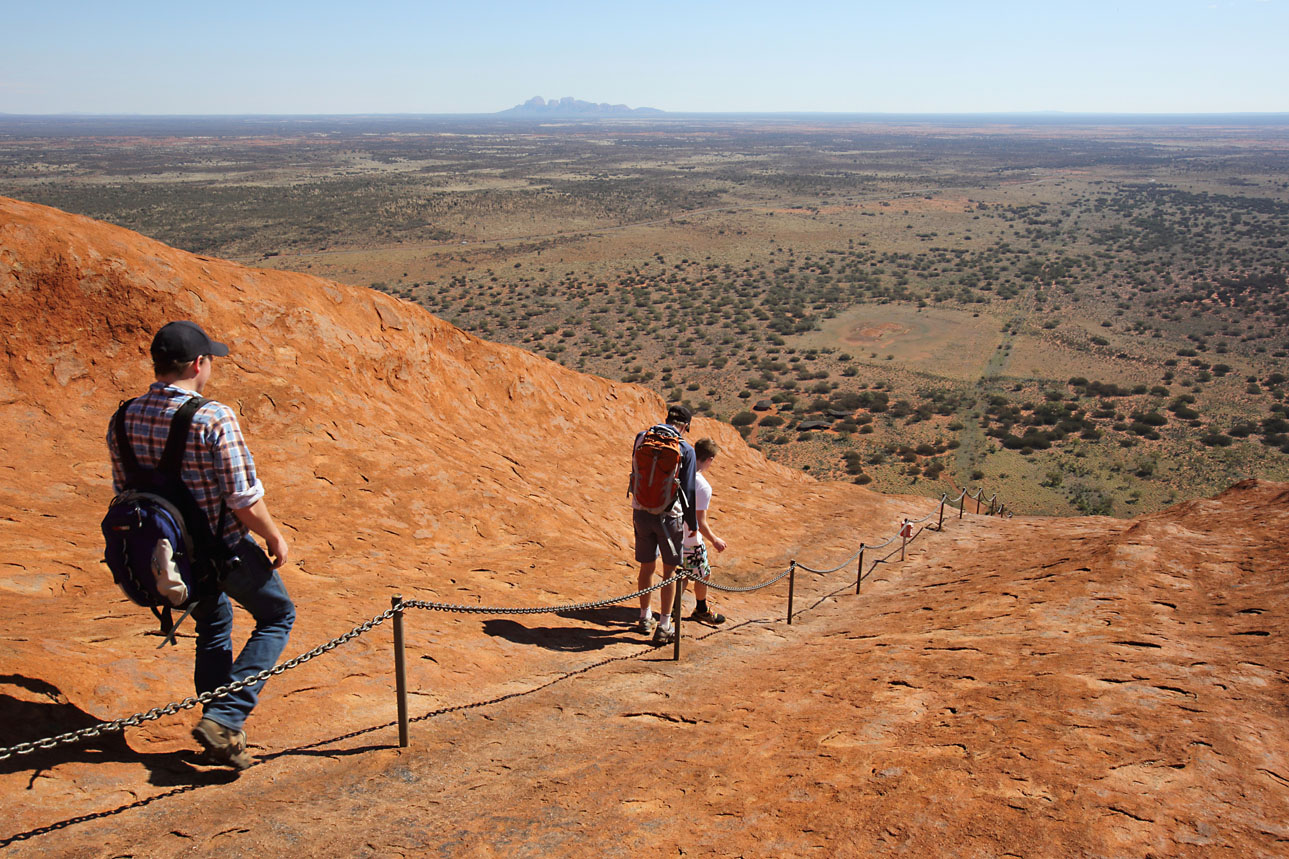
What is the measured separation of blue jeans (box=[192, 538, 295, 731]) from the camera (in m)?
3.70

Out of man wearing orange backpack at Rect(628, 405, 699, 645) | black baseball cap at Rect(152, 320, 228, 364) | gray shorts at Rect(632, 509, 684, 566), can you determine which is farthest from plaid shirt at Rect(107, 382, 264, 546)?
gray shorts at Rect(632, 509, 684, 566)

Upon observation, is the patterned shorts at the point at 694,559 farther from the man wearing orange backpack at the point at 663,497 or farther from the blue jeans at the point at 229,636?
the blue jeans at the point at 229,636

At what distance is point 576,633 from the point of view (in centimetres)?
692

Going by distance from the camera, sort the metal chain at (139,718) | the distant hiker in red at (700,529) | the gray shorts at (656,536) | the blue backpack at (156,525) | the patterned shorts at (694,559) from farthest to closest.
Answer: the patterned shorts at (694,559), the distant hiker in red at (700,529), the gray shorts at (656,536), the blue backpack at (156,525), the metal chain at (139,718)

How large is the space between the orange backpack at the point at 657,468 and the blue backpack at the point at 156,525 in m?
3.33

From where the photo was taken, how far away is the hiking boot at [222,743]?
3.64m

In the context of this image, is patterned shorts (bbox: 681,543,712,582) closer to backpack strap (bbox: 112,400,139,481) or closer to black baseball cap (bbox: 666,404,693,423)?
black baseball cap (bbox: 666,404,693,423)

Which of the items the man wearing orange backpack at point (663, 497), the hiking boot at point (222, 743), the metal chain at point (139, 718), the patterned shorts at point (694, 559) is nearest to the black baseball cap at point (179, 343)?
the metal chain at point (139, 718)

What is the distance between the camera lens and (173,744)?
13.2 ft

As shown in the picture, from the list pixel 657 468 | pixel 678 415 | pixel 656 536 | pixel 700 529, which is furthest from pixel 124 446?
pixel 700 529

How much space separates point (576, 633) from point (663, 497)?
1646 millimetres

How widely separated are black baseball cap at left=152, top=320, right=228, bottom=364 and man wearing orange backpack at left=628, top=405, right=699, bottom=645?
3.28 m

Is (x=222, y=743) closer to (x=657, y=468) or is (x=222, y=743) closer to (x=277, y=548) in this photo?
(x=277, y=548)

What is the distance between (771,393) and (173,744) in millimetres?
30233
